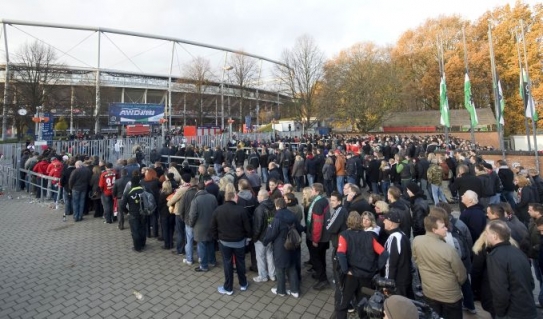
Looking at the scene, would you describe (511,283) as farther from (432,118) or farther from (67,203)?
(432,118)

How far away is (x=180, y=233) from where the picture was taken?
6.27 meters

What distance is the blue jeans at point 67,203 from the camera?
29.3 ft

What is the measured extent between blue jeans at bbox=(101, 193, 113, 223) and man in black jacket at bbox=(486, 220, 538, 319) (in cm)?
868

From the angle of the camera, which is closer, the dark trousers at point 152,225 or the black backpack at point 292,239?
the black backpack at point 292,239

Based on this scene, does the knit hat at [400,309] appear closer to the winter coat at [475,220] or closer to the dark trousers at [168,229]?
the winter coat at [475,220]

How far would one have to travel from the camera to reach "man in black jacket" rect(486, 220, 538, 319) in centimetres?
275

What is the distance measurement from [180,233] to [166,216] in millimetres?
517

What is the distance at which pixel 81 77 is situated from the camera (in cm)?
4403

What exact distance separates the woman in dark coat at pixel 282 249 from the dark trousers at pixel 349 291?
999mm

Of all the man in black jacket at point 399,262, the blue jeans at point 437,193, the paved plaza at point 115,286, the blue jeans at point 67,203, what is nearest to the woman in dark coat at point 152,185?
the paved plaza at point 115,286

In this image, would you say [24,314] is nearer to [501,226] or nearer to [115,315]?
[115,315]

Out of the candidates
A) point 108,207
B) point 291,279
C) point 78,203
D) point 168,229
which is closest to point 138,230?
point 168,229

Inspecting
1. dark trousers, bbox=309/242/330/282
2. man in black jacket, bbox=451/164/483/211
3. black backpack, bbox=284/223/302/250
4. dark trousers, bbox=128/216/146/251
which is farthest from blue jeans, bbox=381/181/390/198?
dark trousers, bbox=128/216/146/251

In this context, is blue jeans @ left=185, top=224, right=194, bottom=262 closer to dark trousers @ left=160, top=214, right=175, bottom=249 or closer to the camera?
dark trousers @ left=160, top=214, right=175, bottom=249
